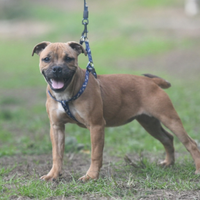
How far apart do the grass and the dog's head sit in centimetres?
125

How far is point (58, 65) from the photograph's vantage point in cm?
484

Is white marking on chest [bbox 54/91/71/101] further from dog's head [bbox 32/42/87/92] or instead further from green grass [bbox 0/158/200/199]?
green grass [bbox 0/158/200/199]

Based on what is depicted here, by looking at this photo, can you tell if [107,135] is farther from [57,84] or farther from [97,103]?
[57,84]

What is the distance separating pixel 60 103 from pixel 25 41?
22.5m

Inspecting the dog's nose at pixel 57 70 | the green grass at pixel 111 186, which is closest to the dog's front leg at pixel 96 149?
the green grass at pixel 111 186

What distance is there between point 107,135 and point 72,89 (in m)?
3.23

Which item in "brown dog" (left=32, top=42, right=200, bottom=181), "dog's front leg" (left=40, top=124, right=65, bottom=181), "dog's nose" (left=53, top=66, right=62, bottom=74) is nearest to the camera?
"dog's nose" (left=53, top=66, right=62, bottom=74)

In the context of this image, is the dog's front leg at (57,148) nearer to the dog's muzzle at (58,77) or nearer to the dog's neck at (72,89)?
the dog's neck at (72,89)

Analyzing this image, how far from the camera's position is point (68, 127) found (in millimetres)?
8711

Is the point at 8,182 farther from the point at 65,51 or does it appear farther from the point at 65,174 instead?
the point at 65,51

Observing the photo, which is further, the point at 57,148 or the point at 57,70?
the point at 57,148

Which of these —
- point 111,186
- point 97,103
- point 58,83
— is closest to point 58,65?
point 58,83

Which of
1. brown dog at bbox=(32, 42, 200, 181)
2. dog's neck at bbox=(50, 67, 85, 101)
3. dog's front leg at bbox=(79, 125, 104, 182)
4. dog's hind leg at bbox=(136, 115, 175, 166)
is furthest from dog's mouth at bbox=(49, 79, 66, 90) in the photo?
dog's hind leg at bbox=(136, 115, 175, 166)

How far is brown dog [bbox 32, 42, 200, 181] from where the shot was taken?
197 inches
